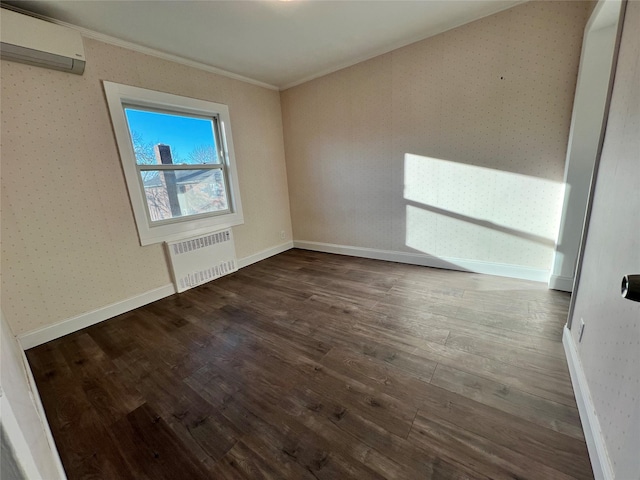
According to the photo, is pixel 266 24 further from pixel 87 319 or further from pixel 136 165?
pixel 87 319

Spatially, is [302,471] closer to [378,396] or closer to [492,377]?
[378,396]

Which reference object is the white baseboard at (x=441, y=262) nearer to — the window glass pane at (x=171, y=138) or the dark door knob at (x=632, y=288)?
the window glass pane at (x=171, y=138)

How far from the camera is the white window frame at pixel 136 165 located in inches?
96.7

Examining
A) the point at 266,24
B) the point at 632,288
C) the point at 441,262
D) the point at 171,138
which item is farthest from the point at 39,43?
the point at 441,262

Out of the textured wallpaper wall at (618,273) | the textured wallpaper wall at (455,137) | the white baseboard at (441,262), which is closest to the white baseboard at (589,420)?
the textured wallpaper wall at (618,273)

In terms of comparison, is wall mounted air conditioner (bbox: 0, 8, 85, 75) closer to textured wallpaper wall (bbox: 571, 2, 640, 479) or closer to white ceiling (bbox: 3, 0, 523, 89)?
white ceiling (bbox: 3, 0, 523, 89)

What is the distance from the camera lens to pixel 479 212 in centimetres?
292

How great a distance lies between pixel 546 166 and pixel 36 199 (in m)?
4.47

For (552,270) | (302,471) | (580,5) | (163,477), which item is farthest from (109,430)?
(580,5)

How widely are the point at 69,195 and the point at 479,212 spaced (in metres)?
3.98

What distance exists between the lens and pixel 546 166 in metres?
2.51

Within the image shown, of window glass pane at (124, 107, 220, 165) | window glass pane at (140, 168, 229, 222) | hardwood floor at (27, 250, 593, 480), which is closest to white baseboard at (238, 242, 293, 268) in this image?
window glass pane at (140, 168, 229, 222)

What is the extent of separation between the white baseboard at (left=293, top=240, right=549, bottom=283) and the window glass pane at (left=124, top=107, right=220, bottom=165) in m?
2.12

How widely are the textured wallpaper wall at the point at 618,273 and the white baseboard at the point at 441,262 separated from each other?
1.40 m
